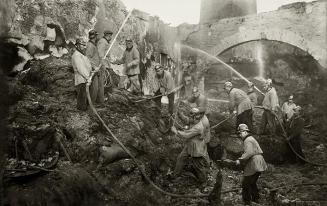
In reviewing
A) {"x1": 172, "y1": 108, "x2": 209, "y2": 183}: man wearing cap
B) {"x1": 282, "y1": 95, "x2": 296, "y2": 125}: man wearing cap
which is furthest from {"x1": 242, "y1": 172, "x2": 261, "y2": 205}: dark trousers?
{"x1": 282, "y1": 95, "x2": 296, "y2": 125}: man wearing cap

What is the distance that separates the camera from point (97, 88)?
17.7 ft

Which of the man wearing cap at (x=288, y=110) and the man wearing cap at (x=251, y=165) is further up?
the man wearing cap at (x=288, y=110)

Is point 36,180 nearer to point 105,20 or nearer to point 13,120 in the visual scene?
point 13,120

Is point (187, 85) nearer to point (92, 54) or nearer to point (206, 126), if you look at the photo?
point (206, 126)

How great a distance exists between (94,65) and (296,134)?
3.82 metres

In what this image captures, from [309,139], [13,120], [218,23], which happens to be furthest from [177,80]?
[13,120]

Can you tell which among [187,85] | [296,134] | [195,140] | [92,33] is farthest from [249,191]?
[187,85]

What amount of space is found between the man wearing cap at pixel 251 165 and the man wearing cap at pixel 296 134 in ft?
5.82

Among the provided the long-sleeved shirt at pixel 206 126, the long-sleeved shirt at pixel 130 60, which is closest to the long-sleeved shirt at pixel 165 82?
the long-sleeved shirt at pixel 130 60

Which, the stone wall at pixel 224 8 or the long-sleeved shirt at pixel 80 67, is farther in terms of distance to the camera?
the stone wall at pixel 224 8

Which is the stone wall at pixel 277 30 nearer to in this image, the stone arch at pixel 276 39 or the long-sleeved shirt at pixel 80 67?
the stone arch at pixel 276 39

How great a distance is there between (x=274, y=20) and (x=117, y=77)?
4501 mm

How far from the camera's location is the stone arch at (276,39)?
795 cm

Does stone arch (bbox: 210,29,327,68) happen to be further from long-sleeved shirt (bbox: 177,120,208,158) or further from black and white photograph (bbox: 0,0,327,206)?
long-sleeved shirt (bbox: 177,120,208,158)
